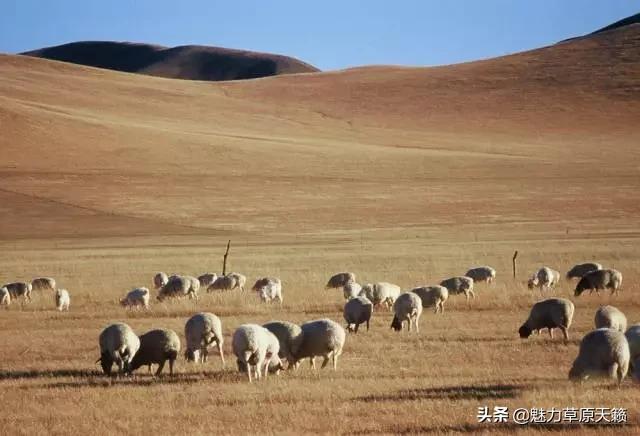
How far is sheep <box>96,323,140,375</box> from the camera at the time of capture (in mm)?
14625

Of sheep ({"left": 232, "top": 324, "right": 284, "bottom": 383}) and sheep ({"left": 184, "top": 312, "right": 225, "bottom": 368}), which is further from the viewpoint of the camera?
sheep ({"left": 184, "top": 312, "right": 225, "bottom": 368})

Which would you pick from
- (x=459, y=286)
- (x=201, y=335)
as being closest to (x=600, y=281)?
(x=459, y=286)

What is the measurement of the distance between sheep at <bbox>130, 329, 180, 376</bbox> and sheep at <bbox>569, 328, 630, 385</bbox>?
224 inches

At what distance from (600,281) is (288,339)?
37.5 feet

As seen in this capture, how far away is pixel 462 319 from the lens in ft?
65.3

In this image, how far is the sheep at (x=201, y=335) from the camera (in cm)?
1525

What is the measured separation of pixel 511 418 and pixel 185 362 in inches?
248

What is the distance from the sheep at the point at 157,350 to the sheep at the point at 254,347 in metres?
1.06

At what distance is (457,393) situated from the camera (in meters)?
12.6

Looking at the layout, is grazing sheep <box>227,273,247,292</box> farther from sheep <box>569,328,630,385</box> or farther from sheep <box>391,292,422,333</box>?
sheep <box>569,328,630,385</box>

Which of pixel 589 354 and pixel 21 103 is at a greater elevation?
pixel 21 103

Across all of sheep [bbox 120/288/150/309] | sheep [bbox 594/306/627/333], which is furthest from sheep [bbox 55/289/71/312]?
sheep [bbox 594/306/627/333]

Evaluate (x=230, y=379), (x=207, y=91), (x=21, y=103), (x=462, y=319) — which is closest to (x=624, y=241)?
(x=462, y=319)

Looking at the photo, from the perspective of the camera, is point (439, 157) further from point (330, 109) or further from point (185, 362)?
point (185, 362)
